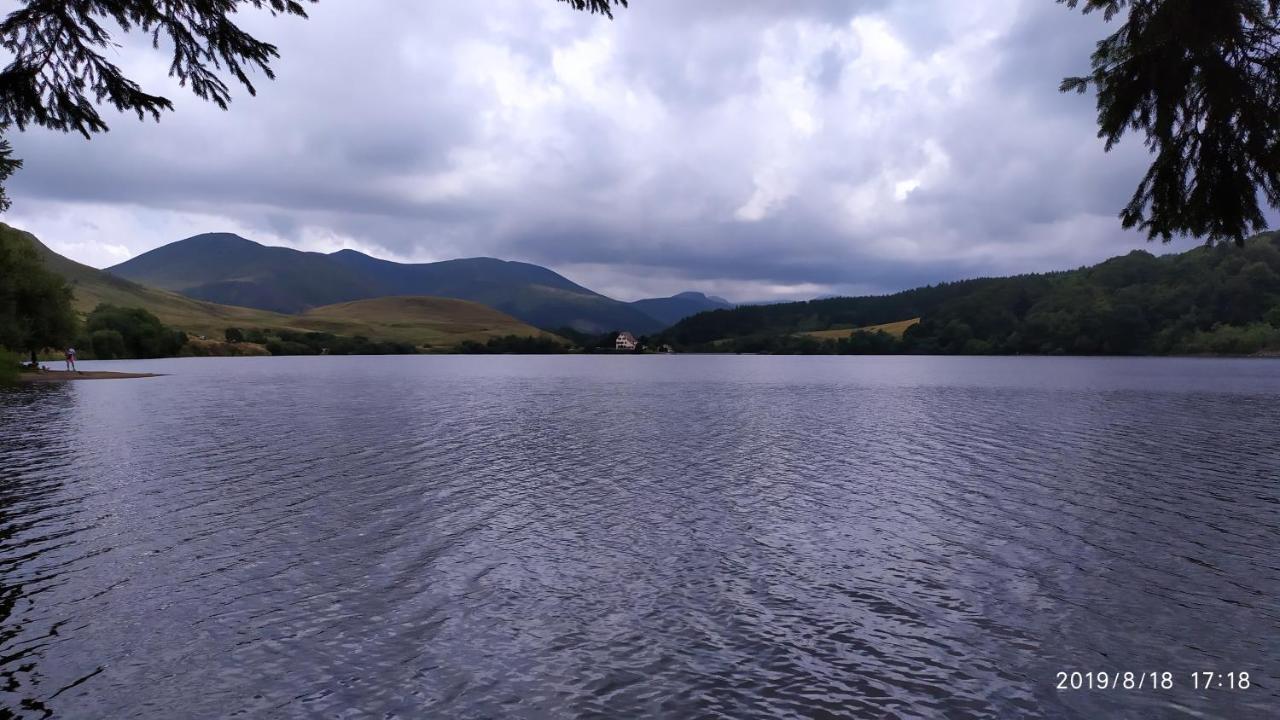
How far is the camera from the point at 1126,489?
32.9 meters

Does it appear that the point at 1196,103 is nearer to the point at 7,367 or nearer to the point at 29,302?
the point at 7,367

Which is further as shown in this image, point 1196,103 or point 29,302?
point 29,302

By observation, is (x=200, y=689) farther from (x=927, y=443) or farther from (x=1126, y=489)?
(x=927, y=443)

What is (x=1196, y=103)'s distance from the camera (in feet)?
44.2

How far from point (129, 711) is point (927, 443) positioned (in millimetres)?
46824

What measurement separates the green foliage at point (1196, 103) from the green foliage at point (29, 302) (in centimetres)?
12183

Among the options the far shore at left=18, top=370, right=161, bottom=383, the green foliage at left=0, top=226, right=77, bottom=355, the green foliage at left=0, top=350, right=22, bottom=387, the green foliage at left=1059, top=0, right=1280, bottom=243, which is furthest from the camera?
the far shore at left=18, top=370, right=161, bottom=383

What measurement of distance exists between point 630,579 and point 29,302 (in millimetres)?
123274

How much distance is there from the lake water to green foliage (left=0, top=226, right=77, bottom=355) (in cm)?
6571

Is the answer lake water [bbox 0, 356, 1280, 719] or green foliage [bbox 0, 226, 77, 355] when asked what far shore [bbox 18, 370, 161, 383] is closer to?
green foliage [bbox 0, 226, 77, 355]

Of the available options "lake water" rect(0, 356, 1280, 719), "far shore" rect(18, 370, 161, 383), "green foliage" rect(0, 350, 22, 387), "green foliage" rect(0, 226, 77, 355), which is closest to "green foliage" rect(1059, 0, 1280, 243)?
"lake water" rect(0, 356, 1280, 719)

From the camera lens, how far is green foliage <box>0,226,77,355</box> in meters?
94.6

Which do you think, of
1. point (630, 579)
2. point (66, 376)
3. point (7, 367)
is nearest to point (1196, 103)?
Result: point (630, 579)

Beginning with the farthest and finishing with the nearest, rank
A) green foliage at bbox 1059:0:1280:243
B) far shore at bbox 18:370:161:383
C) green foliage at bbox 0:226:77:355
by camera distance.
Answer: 1. far shore at bbox 18:370:161:383
2. green foliage at bbox 0:226:77:355
3. green foliage at bbox 1059:0:1280:243
